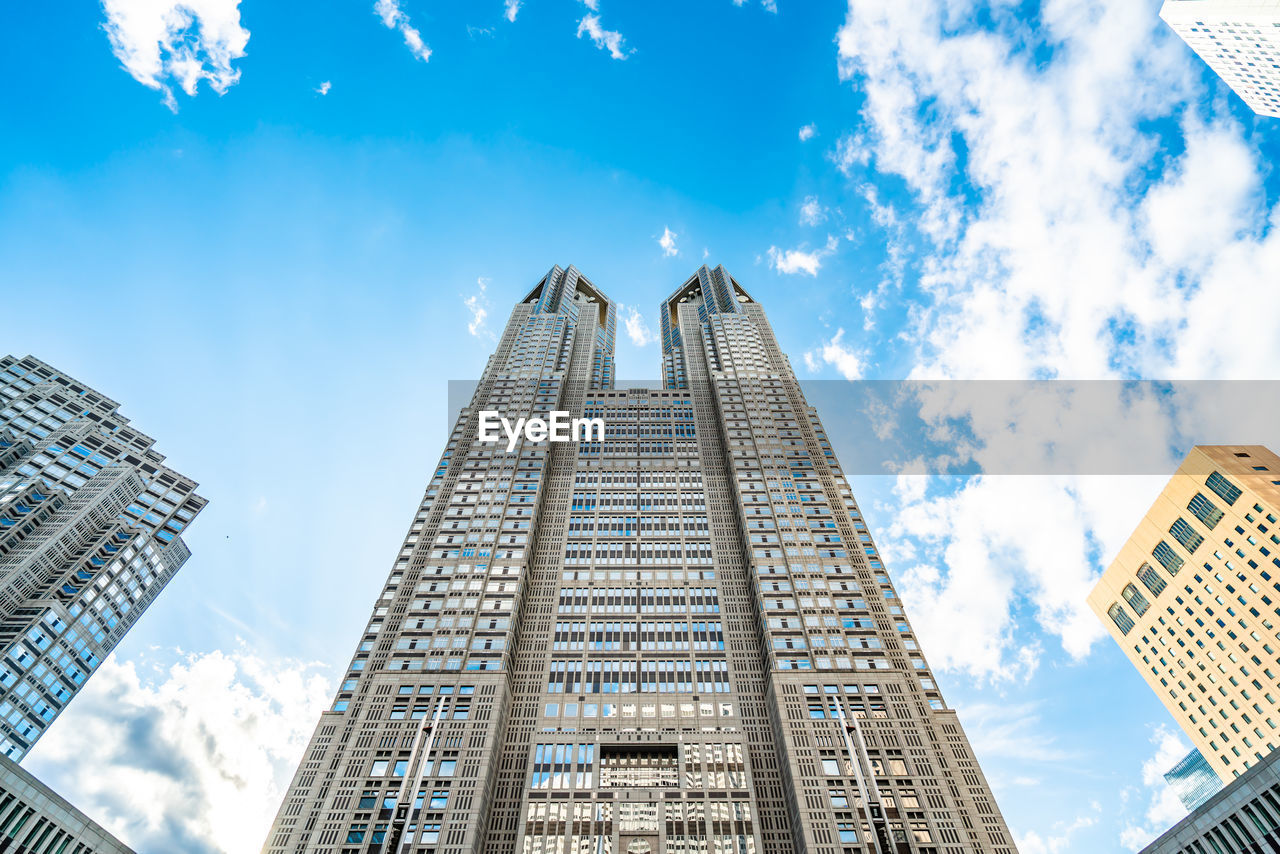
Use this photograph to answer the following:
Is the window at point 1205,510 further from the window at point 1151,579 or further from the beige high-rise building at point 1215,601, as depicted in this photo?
the window at point 1151,579

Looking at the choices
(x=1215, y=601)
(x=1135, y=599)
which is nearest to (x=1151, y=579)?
(x=1135, y=599)

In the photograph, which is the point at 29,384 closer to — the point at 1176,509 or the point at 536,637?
the point at 536,637

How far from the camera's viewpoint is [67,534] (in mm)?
110312

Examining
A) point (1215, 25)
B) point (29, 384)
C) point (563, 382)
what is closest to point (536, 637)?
point (563, 382)

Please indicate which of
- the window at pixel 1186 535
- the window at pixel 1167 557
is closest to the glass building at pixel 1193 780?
the window at pixel 1167 557

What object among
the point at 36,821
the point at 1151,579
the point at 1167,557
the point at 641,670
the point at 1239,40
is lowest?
the point at 36,821

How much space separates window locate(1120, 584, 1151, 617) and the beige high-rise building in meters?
0.26

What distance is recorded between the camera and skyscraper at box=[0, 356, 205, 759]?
99562 millimetres

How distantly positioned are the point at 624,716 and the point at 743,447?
5027 centimetres

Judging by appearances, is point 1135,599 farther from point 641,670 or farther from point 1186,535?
point 641,670

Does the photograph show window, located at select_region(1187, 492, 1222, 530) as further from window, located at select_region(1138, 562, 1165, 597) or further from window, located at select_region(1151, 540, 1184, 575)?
window, located at select_region(1138, 562, 1165, 597)

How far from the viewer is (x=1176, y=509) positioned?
115m

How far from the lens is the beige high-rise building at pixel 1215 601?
10000 cm

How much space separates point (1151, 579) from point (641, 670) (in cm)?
9996
